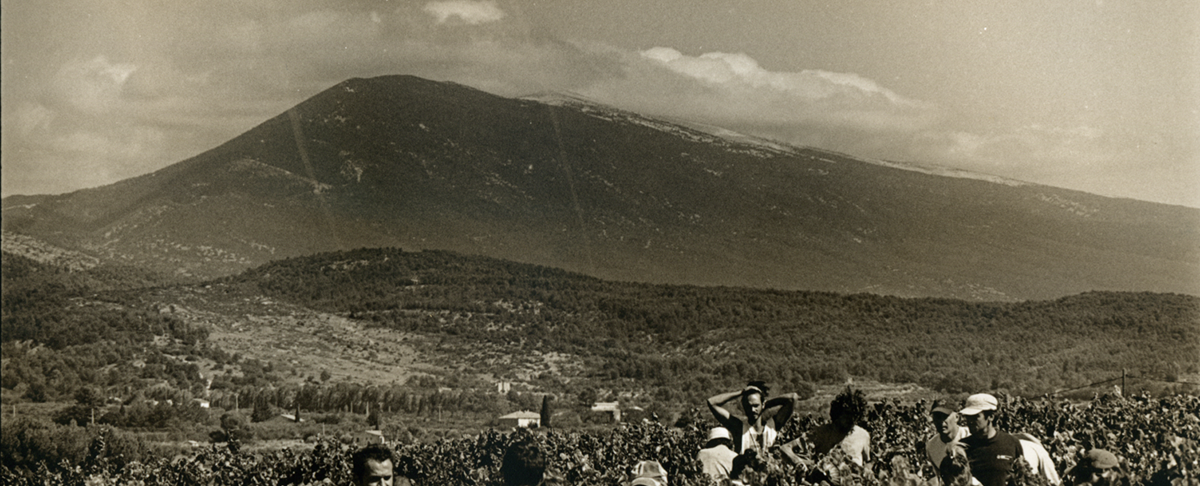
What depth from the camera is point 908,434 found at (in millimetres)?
10516

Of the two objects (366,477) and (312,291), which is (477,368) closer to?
(312,291)

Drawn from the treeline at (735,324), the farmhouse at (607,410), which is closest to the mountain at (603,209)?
the treeline at (735,324)

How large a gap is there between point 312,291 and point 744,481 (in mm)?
41169

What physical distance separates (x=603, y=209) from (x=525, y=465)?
5269cm

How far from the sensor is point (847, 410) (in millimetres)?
5797

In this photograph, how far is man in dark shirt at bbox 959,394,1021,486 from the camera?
573 cm

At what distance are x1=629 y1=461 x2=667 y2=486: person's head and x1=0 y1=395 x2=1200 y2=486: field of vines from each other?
428mm

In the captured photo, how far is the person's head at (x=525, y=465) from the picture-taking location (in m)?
4.82

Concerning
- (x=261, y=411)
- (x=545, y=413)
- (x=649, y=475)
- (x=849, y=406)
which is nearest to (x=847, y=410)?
(x=849, y=406)

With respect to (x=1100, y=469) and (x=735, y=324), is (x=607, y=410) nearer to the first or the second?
(x=735, y=324)

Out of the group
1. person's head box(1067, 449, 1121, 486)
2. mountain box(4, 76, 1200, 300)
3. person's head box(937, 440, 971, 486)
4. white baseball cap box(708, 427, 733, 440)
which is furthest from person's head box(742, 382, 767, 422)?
mountain box(4, 76, 1200, 300)

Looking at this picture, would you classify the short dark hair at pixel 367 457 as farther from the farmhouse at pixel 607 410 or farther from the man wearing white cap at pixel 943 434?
the farmhouse at pixel 607 410

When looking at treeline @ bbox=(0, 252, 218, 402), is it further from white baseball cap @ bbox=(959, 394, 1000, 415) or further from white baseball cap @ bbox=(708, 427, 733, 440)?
white baseball cap @ bbox=(959, 394, 1000, 415)

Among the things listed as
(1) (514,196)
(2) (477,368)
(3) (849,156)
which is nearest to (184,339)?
(2) (477,368)
